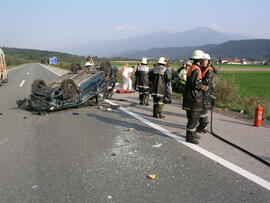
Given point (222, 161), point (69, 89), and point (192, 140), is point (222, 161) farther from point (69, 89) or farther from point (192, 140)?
point (69, 89)

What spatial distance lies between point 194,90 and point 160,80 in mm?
2480

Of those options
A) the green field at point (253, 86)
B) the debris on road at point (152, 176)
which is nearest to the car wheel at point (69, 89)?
the debris on road at point (152, 176)

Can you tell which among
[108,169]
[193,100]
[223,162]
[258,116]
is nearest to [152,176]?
[108,169]

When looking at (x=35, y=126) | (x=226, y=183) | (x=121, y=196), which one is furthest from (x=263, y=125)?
(x=35, y=126)

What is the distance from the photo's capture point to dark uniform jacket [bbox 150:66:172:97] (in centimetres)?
760

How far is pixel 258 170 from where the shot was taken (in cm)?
401

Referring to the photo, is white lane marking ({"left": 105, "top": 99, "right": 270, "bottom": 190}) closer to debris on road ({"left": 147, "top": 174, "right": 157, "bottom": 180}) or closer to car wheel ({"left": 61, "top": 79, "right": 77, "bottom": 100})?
debris on road ({"left": 147, "top": 174, "right": 157, "bottom": 180})

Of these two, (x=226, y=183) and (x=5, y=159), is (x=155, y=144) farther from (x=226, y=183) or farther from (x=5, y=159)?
(x=5, y=159)

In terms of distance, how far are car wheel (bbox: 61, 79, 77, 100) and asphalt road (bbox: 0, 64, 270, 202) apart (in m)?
1.85

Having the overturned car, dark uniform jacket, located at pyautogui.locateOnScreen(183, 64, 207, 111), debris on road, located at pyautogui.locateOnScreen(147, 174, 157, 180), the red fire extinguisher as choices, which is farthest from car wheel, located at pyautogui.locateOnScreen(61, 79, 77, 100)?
the red fire extinguisher

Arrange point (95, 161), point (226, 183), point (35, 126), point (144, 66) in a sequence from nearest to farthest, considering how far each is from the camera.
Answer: point (226, 183)
point (95, 161)
point (35, 126)
point (144, 66)

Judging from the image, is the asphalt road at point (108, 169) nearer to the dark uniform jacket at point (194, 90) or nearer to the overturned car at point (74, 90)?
the dark uniform jacket at point (194, 90)

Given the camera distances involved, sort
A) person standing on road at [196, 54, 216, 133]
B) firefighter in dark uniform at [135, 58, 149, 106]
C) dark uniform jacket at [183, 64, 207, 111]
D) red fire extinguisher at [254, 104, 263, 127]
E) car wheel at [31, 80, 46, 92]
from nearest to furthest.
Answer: dark uniform jacket at [183, 64, 207, 111]
person standing on road at [196, 54, 216, 133]
red fire extinguisher at [254, 104, 263, 127]
car wheel at [31, 80, 46, 92]
firefighter in dark uniform at [135, 58, 149, 106]

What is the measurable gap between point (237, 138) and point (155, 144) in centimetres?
180
